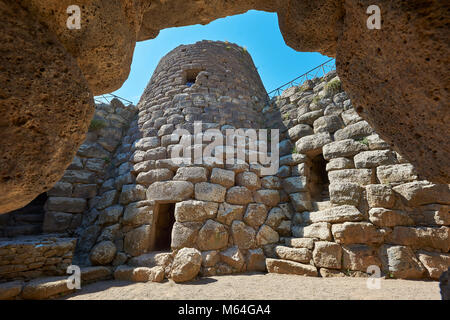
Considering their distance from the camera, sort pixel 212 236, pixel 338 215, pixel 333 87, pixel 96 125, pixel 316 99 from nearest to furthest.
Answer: pixel 338 215, pixel 212 236, pixel 333 87, pixel 316 99, pixel 96 125

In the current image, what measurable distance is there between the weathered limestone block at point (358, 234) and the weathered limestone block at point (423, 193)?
0.70 meters

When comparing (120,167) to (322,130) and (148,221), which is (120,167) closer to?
(148,221)

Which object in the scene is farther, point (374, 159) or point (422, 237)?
point (374, 159)

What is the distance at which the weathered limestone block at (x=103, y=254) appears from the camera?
3.82 meters

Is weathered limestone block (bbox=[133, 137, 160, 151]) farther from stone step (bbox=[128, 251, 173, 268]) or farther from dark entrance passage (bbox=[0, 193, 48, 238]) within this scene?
dark entrance passage (bbox=[0, 193, 48, 238])

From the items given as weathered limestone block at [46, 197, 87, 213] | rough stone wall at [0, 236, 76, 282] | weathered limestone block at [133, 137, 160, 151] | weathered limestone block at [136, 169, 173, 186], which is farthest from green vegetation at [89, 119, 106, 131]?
rough stone wall at [0, 236, 76, 282]

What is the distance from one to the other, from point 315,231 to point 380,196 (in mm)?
1182

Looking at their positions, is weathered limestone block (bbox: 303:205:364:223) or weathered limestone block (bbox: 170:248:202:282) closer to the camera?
weathered limestone block (bbox: 170:248:202:282)

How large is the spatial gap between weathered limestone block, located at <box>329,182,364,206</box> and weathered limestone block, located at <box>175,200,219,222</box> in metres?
2.18

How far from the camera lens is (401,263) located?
10.1ft

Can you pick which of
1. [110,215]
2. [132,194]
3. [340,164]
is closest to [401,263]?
[340,164]

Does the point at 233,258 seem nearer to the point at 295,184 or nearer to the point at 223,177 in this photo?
the point at 223,177

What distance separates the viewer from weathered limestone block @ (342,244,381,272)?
3238 millimetres

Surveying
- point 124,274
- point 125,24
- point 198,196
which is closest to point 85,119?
point 125,24
